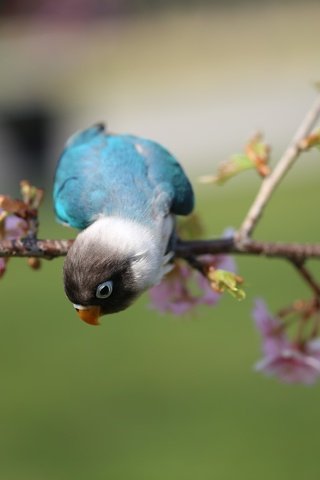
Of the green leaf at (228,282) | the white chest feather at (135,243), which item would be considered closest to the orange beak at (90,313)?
the white chest feather at (135,243)

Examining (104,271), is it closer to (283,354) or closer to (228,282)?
(228,282)

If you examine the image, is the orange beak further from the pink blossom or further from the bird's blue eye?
the pink blossom

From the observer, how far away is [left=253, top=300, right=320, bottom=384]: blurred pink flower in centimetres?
250

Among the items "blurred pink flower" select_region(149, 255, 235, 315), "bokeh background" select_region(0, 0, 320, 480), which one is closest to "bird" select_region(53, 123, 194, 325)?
"blurred pink flower" select_region(149, 255, 235, 315)

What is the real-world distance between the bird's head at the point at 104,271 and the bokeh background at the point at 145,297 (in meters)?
0.25

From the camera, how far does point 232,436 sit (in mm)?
5113

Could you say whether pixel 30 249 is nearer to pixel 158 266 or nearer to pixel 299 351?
pixel 158 266

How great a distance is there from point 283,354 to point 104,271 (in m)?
0.68

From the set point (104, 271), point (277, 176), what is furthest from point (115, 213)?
point (277, 176)

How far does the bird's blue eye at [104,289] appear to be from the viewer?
198 centimetres

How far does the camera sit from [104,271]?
78.7 inches

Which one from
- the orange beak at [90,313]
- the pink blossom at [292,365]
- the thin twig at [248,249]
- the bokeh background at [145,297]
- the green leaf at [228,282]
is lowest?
the bokeh background at [145,297]

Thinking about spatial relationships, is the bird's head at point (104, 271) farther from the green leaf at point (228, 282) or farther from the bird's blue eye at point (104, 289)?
the green leaf at point (228, 282)

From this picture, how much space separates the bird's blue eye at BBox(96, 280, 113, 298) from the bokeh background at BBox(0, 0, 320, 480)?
277mm
